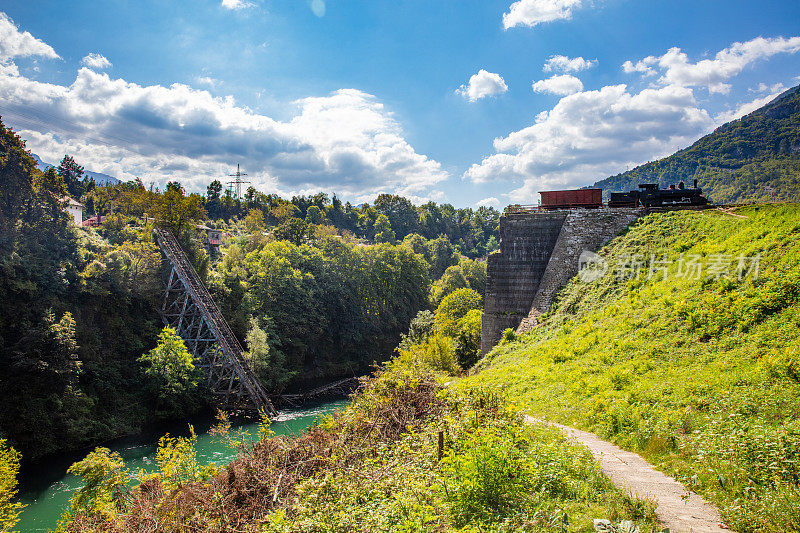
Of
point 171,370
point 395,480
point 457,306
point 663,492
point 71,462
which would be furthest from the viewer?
point 457,306

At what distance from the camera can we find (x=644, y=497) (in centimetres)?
480

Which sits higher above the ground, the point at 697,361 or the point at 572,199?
the point at 572,199

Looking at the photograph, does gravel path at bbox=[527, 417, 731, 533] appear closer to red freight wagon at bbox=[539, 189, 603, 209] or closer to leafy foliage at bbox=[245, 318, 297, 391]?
red freight wagon at bbox=[539, 189, 603, 209]

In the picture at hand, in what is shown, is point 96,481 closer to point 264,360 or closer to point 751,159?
point 264,360

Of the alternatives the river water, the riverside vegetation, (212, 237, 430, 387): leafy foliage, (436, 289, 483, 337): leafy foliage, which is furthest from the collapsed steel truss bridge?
the riverside vegetation

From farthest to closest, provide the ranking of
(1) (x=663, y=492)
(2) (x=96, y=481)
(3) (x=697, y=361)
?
(2) (x=96, y=481)
(3) (x=697, y=361)
(1) (x=663, y=492)

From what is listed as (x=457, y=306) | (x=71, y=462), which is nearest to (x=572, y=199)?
(x=457, y=306)

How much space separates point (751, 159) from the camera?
196 feet

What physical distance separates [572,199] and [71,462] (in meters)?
26.8

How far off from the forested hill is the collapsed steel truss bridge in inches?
2215

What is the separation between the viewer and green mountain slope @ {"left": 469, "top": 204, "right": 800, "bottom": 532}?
5000 millimetres

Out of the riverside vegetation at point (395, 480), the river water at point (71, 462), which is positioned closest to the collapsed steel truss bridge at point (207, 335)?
the river water at point (71, 462)

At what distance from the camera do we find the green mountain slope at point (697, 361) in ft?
16.4

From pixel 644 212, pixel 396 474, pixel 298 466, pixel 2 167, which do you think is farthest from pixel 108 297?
pixel 644 212
